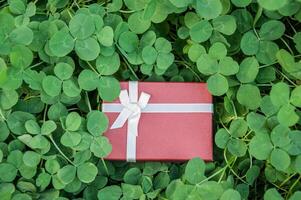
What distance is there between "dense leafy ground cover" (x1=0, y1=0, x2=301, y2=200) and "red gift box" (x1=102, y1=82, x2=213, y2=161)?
0.03m

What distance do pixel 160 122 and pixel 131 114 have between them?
0.07 m

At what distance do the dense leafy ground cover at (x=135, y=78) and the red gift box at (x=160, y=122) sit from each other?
0.03 meters

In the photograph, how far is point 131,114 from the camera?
1.33 m

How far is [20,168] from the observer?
1311 millimetres

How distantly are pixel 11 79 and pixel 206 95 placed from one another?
17.8 inches

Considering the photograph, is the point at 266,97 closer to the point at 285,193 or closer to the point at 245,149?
the point at 245,149

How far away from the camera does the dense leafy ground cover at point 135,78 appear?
1.28 metres

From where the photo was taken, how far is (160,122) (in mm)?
1330

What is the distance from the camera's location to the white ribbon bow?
1.33 metres

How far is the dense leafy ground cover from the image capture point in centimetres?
128

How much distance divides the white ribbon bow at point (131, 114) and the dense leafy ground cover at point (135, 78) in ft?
0.14

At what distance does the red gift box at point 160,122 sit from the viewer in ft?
4.32

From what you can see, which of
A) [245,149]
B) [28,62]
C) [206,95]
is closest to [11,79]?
[28,62]

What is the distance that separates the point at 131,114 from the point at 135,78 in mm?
95
